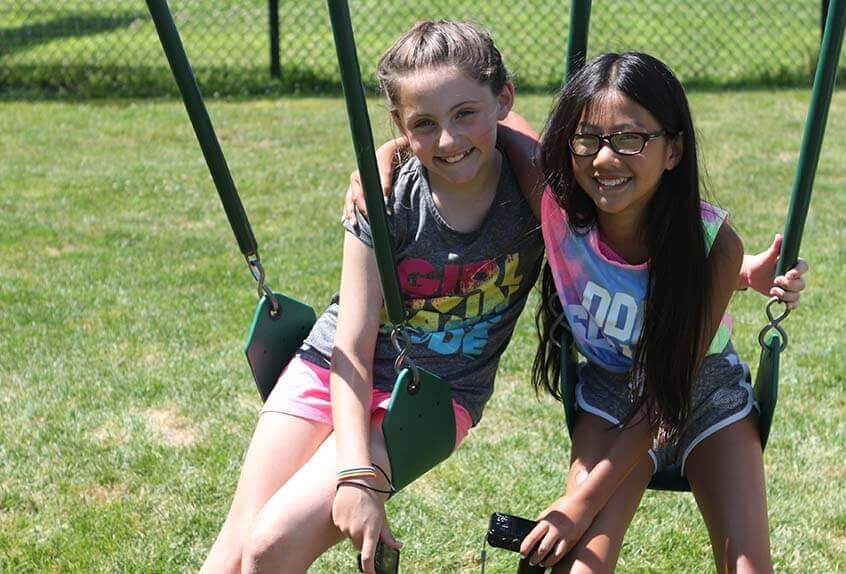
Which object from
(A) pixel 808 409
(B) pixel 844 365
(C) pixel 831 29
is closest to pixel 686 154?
(C) pixel 831 29

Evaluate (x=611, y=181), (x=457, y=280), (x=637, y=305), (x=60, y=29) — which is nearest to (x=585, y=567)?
(x=637, y=305)

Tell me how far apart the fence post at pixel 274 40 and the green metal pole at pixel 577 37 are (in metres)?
7.92

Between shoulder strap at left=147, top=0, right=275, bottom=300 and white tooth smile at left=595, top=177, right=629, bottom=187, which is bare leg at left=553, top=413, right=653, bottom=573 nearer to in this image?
white tooth smile at left=595, top=177, right=629, bottom=187

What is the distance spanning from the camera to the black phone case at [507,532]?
7.83ft

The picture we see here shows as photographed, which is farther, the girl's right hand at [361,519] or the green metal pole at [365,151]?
the girl's right hand at [361,519]

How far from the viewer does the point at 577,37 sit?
244 centimetres

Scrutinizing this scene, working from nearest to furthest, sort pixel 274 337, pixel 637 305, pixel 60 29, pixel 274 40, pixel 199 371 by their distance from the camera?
pixel 637 305 < pixel 274 337 < pixel 199 371 < pixel 274 40 < pixel 60 29

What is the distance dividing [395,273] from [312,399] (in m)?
0.49

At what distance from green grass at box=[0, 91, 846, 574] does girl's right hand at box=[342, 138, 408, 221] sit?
1.17 feet

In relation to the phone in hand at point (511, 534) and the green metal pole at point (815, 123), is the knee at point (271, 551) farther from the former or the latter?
the green metal pole at point (815, 123)

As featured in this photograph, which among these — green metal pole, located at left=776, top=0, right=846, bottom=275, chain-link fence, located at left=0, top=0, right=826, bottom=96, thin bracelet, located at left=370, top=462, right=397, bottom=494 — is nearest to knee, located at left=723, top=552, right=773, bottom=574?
green metal pole, located at left=776, top=0, right=846, bottom=275

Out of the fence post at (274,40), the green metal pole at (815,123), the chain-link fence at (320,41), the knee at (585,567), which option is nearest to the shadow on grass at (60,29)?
the chain-link fence at (320,41)

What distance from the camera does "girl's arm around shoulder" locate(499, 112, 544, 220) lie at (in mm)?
2547

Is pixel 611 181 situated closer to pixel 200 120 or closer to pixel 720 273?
pixel 720 273
